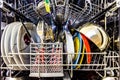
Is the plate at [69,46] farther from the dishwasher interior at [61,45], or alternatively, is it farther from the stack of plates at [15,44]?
the stack of plates at [15,44]

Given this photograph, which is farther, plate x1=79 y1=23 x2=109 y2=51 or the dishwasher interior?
plate x1=79 y1=23 x2=109 y2=51

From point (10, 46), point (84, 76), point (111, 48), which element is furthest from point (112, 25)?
point (10, 46)

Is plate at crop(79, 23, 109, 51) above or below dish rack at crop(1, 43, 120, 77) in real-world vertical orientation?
above

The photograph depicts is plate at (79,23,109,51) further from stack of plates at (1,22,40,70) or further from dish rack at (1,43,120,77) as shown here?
stack of plates at (1,22,40,70)

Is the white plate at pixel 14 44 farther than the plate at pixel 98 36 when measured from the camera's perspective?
No

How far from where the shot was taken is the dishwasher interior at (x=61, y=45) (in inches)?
37.7

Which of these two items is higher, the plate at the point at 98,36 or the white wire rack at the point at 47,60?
the plate at the point at 98,36

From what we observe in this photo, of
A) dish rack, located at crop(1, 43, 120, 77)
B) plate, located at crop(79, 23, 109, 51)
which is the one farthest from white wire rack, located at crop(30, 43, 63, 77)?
plate, located at crop(79, 23, 109, 51)

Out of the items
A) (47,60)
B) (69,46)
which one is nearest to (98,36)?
(69,46)

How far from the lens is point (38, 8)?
1208 millimetres

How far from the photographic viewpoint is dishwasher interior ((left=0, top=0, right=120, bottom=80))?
96 centimetres

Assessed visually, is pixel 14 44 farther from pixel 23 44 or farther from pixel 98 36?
pixel 98 36

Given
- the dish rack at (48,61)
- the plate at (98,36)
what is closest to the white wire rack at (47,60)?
the dish rack at (48,61)

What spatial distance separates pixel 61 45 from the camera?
958 mm
